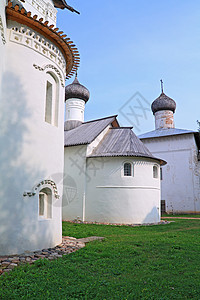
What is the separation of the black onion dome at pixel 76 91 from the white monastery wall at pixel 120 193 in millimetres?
8460

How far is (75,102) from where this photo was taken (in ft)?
67.5

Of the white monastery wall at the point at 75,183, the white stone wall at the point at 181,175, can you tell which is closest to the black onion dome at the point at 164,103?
the white stone wall at the point at 181,175

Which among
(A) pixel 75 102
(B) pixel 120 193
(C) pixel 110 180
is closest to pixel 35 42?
(C) pixel 110 180

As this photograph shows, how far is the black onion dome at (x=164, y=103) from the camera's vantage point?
24.8 meters

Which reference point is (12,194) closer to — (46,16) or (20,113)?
(20,113)

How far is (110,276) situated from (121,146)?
979 cm

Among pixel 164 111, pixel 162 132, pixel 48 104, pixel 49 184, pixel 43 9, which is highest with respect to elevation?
pixel 164 111

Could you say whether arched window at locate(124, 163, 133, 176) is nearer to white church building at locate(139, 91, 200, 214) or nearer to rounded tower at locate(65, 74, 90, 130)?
rounded tower at locate(65, 74, 90, 130)

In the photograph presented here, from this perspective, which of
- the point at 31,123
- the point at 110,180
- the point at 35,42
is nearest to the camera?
the point at 31,123

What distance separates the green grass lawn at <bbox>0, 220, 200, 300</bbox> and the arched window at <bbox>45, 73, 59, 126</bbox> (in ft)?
12.7

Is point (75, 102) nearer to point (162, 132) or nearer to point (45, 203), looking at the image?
point (162, 132)

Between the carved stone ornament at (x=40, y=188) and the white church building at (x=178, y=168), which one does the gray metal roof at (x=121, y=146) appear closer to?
the carved stone ornament at (x=40, y=188)

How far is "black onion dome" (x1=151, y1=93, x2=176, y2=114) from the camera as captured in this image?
2476 cm

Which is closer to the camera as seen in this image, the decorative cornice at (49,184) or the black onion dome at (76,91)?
the decorative cornice at (49,184)
